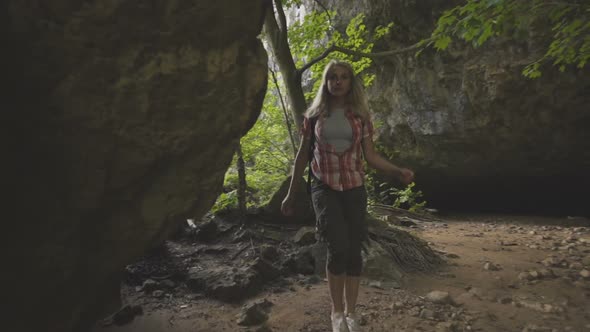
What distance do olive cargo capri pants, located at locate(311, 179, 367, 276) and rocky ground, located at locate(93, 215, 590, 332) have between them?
693mm

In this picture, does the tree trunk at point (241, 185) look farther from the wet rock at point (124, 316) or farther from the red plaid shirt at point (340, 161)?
the red plaid shirt at point (340, 161)

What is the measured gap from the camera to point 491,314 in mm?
Result: 3178

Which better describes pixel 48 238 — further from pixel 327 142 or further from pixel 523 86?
pixel 523 86

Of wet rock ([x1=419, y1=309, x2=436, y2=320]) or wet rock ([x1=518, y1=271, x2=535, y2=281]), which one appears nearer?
wet rock ([x1=419, y1=309, x2=436, y2=320])

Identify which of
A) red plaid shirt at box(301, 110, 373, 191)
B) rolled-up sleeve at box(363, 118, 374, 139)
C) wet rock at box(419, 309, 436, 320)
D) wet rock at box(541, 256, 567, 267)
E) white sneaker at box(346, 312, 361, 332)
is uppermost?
rolled-up sleeve at box(363, 118, 374, 139)

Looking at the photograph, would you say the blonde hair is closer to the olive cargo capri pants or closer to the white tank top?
the white tank top

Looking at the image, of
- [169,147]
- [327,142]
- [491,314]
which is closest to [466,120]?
[491,314]

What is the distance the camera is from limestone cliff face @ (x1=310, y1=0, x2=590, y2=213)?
875cm

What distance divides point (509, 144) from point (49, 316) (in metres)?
10.7

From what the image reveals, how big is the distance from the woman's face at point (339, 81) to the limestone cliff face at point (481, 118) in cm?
747

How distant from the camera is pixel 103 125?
7.04 ft

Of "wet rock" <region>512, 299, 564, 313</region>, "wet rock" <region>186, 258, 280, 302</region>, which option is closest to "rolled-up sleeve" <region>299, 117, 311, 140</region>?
"wet rock" <region>186, 258, 280, 302</region>

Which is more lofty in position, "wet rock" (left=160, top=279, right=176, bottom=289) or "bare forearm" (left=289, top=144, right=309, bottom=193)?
"bare forearm" (left=289, top=144, right=309, bottom=193)

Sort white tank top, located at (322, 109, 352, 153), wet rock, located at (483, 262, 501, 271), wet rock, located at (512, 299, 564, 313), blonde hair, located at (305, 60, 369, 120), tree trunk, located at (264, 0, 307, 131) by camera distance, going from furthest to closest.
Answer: tree trunk, located at (264, 0, 307, 131)
wet rock, located at (483, 262, 501, 271)
wet rock, located at (512, 299, 564, 313)
blonde hair, located at (305, 60, 369, 120)
white tank top, located at (322, 109, 352, 153)
